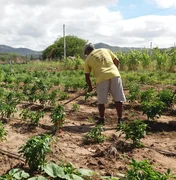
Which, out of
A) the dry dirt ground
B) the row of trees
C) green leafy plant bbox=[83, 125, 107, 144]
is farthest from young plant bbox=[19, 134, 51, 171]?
the row of trees

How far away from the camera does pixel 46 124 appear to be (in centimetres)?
588

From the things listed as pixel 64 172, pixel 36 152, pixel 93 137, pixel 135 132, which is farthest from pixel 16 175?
pixel 135 132

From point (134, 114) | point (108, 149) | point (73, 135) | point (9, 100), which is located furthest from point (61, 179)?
point (9, 100)

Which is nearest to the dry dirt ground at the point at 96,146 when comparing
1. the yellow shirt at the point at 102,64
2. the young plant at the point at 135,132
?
the young plant at the point at 135,132

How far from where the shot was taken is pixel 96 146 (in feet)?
15.1

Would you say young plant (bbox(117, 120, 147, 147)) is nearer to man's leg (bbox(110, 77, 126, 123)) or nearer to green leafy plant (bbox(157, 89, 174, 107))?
man's leg (bbox(110, 77, 126, 123))

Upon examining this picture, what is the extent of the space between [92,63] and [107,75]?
14.9 inches

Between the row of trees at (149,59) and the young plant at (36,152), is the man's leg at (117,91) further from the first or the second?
the row of trees at (149,59)

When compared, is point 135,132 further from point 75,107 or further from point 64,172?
point 75,107

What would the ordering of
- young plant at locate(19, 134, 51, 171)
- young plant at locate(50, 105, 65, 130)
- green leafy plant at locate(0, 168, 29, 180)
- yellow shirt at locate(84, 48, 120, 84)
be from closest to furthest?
green leafy plant at locate(0, 168, 29, 180), young plant at locate(19, 134, 51, 171), young plant at locate(50, 105, 65, 130), yellow shirt at locate(84, 48, 120, 84)

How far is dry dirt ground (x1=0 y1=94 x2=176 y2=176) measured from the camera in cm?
382

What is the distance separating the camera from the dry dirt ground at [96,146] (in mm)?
3816

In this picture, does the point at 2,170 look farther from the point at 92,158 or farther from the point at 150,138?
the point at 150,138

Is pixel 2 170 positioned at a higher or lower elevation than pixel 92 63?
lower
